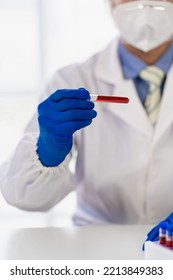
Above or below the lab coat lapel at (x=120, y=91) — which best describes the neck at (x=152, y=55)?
above

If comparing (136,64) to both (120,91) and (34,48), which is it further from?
(34,48)

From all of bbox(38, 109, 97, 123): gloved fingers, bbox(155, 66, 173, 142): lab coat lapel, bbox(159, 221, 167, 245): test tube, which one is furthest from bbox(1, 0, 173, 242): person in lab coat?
bbox(159, 221, 167, 245): test tube

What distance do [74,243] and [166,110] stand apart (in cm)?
55

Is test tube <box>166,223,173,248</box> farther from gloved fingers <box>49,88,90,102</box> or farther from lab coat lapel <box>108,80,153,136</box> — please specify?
lab coat lapel <box>108,80,153,136</box>

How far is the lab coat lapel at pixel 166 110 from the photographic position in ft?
4.72

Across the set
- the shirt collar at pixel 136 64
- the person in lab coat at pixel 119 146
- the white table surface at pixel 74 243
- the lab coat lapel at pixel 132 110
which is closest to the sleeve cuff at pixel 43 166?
the person in lab coat at pixel 119 146

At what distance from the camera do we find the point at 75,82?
5.03ft

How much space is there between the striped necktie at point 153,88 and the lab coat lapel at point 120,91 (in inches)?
1.1

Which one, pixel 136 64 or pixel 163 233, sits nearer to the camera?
pixel 163 233

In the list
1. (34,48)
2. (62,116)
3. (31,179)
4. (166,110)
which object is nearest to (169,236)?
(62,116)

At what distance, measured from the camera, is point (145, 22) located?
4.53ft

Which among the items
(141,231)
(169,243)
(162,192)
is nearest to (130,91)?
(162,192)

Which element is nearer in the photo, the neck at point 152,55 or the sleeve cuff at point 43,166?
the sleeve cuff at point 43,166

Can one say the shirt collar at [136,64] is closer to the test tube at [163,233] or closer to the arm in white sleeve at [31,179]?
the arm in white sleeve at [31,179]
